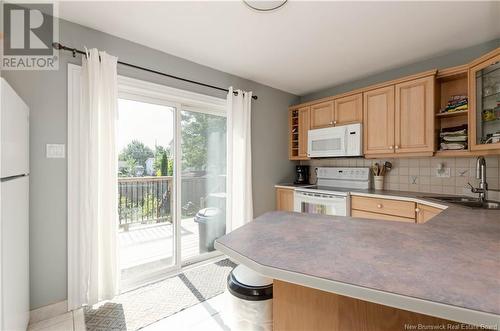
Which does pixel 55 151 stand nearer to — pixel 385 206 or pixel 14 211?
pixel 14 211

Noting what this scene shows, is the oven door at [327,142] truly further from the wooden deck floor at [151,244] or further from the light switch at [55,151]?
the light switch at [55,151]

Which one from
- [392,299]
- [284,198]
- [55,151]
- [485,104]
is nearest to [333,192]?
→ [284,198]

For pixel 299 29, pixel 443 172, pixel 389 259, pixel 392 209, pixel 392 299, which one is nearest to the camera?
pixel 392 299

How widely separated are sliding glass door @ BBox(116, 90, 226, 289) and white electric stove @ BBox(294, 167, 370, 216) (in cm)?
112

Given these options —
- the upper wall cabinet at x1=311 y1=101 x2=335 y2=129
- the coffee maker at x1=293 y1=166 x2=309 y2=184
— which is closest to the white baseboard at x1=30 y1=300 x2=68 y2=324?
the coffee maker at x1=293 y1=166 x2=309 y2=184

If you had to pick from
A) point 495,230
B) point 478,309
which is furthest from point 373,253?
point 495,230

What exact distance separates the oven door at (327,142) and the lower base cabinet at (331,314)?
262cm

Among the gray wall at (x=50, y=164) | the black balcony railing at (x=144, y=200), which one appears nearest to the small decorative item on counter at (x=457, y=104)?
the black balcony railing at (x=144, y=200)

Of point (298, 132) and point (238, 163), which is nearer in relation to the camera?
point (238, 163)

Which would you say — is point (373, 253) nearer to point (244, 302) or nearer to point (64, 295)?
point (244, 302)

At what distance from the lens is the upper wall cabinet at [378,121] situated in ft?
9.03

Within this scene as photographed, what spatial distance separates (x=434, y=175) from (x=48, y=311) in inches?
156

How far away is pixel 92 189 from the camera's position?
195 centimetres

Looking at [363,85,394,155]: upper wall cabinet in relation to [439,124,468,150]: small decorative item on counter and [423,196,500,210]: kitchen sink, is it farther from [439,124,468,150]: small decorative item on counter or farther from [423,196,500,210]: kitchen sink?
[423,196,500,210]: kitchen sink
